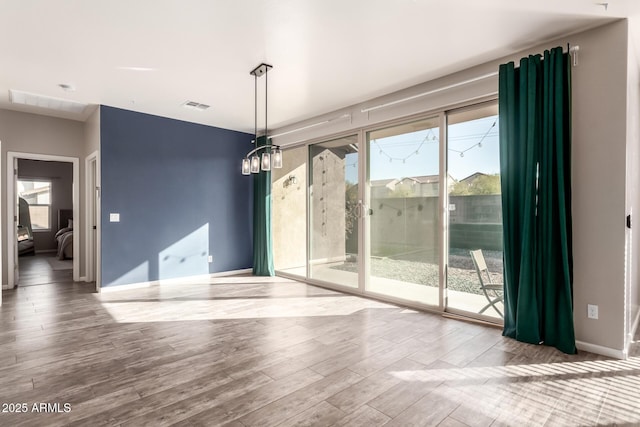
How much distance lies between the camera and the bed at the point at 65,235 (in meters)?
8.03

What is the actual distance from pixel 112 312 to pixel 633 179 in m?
5.62

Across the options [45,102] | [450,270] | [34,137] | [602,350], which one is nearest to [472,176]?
[450,270]

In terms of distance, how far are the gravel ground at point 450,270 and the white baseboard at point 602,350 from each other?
86cm

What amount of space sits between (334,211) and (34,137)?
15.8 ft

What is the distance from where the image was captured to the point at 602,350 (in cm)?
286

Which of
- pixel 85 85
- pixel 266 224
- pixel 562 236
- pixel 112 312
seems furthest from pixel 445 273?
pixel 85 85

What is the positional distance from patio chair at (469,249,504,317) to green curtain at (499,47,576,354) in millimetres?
340

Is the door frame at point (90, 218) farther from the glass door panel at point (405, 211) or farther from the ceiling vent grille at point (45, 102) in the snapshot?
the glass door panel at point (405, 211)

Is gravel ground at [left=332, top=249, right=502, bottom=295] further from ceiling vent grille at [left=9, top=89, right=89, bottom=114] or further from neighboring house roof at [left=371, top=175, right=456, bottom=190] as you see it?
ceiling vent grille at [left=9, top=89, right=89, bottom=114]

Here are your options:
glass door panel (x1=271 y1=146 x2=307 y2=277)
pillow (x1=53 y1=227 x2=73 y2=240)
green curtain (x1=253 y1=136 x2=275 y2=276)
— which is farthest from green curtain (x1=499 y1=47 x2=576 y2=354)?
pillow (x1=53 y1=227 x2=73 y2=240)

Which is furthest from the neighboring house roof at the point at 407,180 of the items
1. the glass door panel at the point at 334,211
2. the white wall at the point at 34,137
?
the white wall at the point at 34,137

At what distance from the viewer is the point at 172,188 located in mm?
5695

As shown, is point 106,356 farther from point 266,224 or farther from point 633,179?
point 633,179

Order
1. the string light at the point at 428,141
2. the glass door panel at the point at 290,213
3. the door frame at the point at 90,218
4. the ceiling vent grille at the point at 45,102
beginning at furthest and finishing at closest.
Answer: the glass door panel at the point at 290,213, the door frame at the point at 90,218, the ceiling vent grille at the point at 45,102, the string light at the point at 428,141
